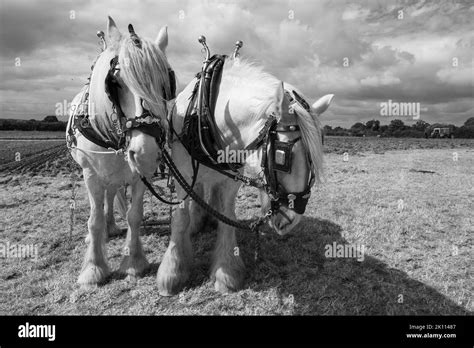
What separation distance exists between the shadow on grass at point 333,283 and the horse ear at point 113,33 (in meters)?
3.26

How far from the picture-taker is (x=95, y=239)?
4293 mm

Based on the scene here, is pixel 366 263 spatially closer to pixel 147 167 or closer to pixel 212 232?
pixel 212 232

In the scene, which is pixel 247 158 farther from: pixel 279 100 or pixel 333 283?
pixel 333 283

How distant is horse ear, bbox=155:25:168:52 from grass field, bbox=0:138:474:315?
9.62 feet

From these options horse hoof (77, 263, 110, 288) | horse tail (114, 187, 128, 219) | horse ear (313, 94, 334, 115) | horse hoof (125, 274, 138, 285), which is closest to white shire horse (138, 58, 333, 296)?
horse ear (313, 94, 334, 115)

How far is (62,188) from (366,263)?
8064 mm

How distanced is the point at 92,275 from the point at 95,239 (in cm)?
47

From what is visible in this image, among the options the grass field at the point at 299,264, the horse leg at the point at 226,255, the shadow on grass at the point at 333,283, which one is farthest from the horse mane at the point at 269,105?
the grass field at the point at 299,264

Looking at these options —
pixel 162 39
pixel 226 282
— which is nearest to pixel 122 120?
pixel 162 39

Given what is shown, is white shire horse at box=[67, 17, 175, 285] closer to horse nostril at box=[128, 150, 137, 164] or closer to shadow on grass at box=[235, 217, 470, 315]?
horse nostril at box=[128, 150, 137, 164]

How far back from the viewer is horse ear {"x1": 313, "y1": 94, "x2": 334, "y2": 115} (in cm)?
284

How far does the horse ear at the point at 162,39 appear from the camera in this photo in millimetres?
3425

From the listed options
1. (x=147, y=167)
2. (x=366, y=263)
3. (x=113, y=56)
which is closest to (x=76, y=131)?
(x=113, y=56)

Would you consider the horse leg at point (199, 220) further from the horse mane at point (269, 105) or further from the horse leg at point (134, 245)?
the horse mane at point (269, 105)
